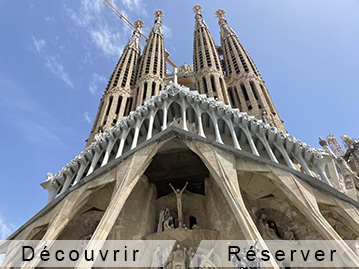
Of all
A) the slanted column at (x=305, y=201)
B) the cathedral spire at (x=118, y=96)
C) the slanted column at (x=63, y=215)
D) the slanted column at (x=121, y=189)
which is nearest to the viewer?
the slanted column at (x=305, y=201)

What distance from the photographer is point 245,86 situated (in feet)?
71.1

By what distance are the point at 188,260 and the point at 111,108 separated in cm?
1272

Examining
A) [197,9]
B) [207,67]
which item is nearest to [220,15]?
[197,9]

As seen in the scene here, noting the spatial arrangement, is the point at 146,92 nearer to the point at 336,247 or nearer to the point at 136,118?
the point at 136,118

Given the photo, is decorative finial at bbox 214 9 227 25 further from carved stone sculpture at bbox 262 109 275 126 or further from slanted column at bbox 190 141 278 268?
slanted column at bbox 190 141 278 268

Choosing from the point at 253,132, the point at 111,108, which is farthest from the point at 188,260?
the point at 111,108

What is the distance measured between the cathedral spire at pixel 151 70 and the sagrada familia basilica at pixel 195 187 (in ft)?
25.9

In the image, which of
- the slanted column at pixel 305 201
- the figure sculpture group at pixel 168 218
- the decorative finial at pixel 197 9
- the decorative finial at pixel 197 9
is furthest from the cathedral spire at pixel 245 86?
the decorative finial at pixel 197 9

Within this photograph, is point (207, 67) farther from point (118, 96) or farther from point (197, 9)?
point (197, 9)

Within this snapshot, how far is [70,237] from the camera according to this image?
1202 centimetres

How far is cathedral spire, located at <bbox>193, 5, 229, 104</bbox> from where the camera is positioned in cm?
2184

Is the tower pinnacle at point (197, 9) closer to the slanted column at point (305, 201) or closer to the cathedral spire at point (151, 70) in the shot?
the cathedral spire at point (151, 70)

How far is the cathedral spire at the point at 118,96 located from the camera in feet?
63.8

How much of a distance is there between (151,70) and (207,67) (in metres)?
4.34
